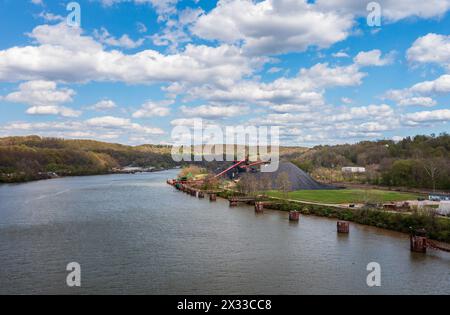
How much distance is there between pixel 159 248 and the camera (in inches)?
824

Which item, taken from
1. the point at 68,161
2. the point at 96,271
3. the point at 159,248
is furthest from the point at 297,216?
the point at 68,161

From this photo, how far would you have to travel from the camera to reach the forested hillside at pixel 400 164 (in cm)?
4653

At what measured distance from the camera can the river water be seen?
1514 centimetres

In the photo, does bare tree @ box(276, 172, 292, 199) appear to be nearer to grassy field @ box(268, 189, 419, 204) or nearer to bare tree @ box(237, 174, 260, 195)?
grassy field @ box(268, 189, 419, 204)

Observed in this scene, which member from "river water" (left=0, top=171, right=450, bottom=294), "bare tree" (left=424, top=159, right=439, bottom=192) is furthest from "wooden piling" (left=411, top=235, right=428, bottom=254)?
"bare tree" (left=424, top=159, right=439, bottom=192)

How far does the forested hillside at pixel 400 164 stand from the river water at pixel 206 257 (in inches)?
915

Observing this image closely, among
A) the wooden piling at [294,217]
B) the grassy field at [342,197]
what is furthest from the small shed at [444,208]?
the wooden piling at [294,217]

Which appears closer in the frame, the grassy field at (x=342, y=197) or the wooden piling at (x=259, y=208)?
the wooden piling at (x=259, y=208)

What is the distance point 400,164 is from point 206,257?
39.5m

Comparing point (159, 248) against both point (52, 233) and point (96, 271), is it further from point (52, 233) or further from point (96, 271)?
point (52, 233)

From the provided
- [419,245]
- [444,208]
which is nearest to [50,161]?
[444,208]

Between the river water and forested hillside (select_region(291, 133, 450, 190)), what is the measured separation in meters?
23.2

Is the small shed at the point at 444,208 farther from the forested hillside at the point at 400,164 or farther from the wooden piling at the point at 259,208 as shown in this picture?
the forested hillside at the point at 400,164
